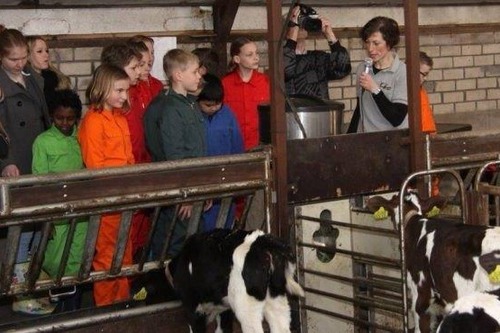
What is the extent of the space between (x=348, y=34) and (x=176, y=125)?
3872mm

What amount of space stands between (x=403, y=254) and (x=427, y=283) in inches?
8.0

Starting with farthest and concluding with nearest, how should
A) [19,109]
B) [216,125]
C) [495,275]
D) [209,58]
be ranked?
1. [209,58]
2. [216,125]
3. [19,109]
4. [495,275]

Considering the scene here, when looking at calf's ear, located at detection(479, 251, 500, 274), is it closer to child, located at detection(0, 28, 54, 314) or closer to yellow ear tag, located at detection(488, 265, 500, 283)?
yellow ear tag, located at detection(488, 265, 500, 283)

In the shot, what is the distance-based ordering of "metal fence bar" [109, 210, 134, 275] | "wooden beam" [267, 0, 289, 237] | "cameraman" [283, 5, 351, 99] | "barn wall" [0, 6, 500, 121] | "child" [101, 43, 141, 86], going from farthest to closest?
1. "barn wall" [0, 6, 500, 121]
2. "cameraman" [283, 5, 351, 99]
3. "child" [101, 43, 141, 86]
4. "wooden beam" [267, 0, 289, 237]
5. "metal fence bar" [109, 210, 134, 275]

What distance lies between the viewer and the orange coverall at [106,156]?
586 centimetres

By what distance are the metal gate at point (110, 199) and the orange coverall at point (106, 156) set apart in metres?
0.29

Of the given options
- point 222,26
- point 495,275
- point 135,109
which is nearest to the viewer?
point 495,275

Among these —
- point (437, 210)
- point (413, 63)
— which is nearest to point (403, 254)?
point (437, 210)

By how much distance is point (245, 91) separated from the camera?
7254 mm

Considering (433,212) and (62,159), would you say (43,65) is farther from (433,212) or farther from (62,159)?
(433,212)

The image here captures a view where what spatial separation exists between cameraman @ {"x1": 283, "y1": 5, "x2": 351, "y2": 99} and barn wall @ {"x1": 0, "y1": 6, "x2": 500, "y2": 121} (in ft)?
3.93

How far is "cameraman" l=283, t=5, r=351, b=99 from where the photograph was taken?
7.30m

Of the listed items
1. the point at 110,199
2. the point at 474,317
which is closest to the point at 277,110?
the point at 110,199

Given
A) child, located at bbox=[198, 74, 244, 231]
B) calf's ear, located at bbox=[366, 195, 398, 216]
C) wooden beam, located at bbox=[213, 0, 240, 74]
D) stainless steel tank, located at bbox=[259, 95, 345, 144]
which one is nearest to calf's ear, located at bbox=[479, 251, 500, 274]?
calf's ear, located at bbox=[366, 195, 398, 216]
